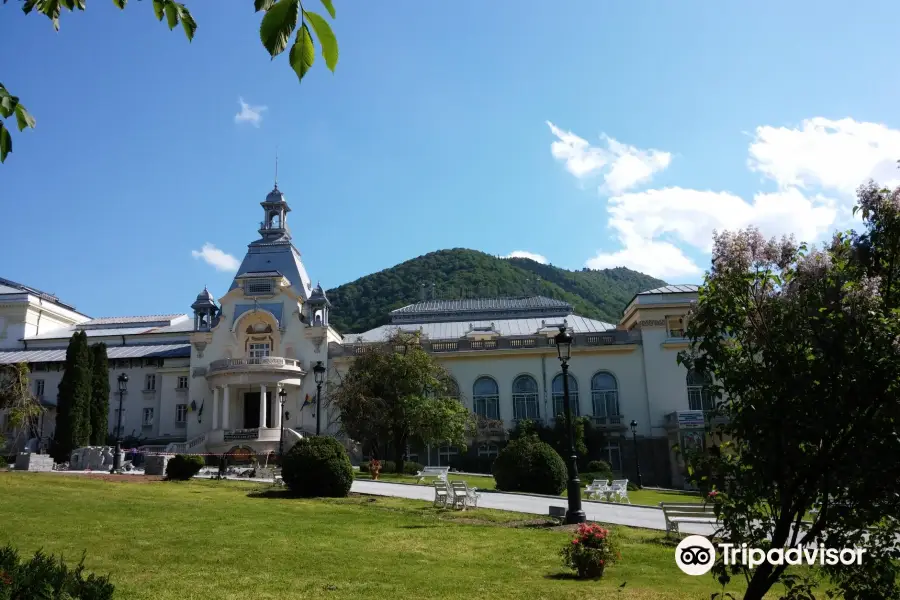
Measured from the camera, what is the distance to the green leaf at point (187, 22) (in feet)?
12.8

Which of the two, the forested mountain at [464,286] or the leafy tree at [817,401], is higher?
the forested mountain at [464,286]

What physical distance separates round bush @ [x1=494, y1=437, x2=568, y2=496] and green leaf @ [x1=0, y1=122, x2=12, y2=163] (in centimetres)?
2456

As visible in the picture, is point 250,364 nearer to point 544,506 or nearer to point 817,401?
point 544,506

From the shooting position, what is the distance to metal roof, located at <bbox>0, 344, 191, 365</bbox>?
5677 centimetres

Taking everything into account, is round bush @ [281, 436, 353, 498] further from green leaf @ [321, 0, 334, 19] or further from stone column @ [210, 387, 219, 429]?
stone column @ [210, 387, 219, 429]

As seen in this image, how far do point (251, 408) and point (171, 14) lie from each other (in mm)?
51413

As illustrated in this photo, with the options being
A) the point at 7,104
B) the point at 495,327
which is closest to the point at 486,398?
the point at 495,327

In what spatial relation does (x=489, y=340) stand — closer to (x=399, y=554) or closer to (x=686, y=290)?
(x=686, y=290)

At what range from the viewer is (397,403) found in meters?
40.8

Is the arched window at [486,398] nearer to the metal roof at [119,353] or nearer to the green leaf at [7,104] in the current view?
the metal roof at [119,353]

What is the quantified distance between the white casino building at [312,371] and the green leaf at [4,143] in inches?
1681

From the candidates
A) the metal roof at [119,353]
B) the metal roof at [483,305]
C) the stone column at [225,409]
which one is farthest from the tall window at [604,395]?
the metal roof at [119,353]

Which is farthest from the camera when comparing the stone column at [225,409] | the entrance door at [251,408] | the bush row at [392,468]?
the entrance door at [251,408]

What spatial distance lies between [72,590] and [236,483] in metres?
23.3
